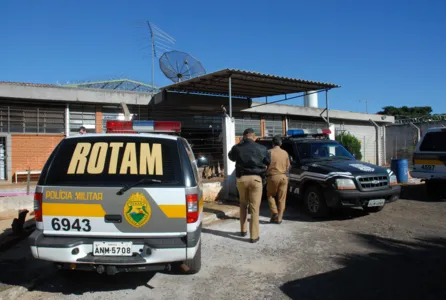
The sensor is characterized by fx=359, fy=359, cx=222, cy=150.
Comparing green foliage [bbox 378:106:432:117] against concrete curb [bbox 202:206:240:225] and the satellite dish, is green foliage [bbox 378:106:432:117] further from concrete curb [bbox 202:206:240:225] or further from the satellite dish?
concrete curb [bbox 202:206:240:225]

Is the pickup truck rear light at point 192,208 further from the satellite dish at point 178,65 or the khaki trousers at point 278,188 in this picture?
the satellite dish at point 178,65

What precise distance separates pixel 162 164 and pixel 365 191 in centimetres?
479

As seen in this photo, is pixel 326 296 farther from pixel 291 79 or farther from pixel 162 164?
pixel 291 79

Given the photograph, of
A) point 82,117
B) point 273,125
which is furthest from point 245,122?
point 82,117

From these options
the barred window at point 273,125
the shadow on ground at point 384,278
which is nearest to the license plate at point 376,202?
the shadow on ground at point 384,278

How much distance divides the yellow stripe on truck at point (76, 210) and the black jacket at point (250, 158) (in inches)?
113

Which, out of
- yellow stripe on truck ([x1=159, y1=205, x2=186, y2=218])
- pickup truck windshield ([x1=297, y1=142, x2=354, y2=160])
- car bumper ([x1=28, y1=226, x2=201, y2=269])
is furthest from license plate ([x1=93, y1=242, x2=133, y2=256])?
pickup truck windshield ([x1=297, y1=142, x2=354, y2=160])

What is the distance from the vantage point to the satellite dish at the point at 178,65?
13867 mm

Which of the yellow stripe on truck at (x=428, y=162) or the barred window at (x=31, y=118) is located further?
the barred window at (x=31, y=118)

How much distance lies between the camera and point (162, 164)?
153 inches

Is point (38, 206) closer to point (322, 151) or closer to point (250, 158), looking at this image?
point (250, 158)

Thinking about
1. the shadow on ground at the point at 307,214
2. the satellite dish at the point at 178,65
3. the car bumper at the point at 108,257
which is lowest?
the shadow on ground at the point at 307,214

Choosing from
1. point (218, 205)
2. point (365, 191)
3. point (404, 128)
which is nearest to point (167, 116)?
point (218, 205)

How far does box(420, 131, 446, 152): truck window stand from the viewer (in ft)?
31.5
